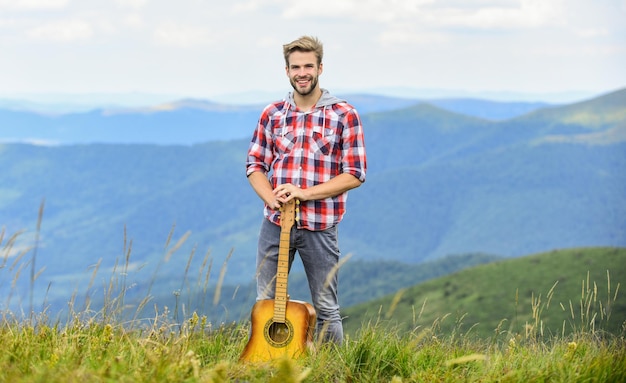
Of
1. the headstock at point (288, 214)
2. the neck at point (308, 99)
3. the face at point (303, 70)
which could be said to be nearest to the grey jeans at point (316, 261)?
the headstock at point (288, 214)

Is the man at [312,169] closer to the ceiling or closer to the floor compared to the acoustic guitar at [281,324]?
closer to the ceiling

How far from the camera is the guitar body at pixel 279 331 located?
5.59m

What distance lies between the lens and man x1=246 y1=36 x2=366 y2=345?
581 cm

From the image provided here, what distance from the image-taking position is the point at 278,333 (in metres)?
5.76

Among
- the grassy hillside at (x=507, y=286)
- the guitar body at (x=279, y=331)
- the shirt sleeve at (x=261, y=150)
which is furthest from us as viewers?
the grassy hillside at (x=507, y=286)

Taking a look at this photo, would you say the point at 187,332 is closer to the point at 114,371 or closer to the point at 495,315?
the point at 114,371

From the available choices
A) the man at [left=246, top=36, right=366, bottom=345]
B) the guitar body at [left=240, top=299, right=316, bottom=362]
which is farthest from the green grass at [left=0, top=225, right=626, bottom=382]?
the man at [left=246, top=36, right=366, bottom=345]

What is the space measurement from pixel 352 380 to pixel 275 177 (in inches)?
63.8

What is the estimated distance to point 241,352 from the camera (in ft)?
18.7

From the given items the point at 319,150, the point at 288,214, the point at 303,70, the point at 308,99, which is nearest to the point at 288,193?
the point at 288,214

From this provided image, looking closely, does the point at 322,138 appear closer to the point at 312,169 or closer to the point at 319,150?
the point at 319,150

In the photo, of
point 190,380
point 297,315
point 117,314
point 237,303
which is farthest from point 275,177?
point 237,303

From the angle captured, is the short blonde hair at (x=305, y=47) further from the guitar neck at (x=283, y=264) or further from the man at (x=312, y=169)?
the guitar neck at (x=283, y=264)

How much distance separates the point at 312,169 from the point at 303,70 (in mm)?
691
